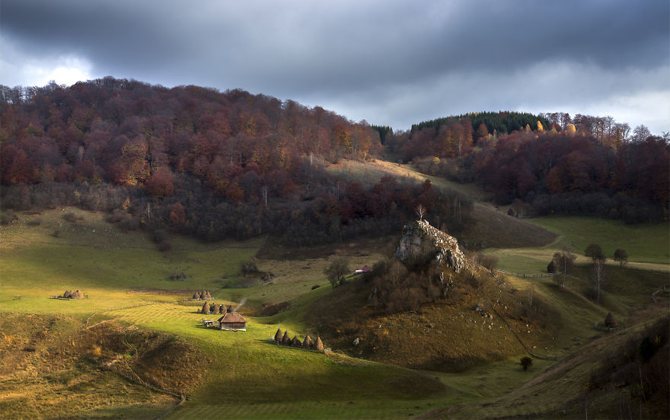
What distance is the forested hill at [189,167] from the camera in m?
82.9

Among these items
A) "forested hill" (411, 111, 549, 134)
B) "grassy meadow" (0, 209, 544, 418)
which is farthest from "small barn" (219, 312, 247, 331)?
"forested hill" (411, 111, 549, 134)

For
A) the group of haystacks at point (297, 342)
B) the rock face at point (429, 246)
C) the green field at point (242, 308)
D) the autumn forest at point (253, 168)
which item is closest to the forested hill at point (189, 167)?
the autumn forest at point (253, 168)

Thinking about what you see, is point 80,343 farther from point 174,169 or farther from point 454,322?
point 174,169

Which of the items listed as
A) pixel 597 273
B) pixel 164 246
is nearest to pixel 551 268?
pixel 597 273

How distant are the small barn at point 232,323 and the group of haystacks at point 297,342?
14.1 ft

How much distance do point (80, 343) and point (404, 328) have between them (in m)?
25.3

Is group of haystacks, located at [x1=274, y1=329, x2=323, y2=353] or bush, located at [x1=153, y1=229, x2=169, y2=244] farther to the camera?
bush, located at [x1=153, y1=229, x2=169, y2=244]

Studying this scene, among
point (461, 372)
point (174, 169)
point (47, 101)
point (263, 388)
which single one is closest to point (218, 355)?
point (263, 388)

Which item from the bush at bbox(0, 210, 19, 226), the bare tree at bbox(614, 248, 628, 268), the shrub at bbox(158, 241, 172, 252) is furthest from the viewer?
the shrub at bbox(158, 241, 172, 252)

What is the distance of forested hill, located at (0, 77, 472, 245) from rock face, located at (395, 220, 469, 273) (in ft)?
117

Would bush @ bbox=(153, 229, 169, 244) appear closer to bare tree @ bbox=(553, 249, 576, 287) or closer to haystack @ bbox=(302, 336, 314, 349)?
haystack @ bbox=(302, 336, 314, 349)

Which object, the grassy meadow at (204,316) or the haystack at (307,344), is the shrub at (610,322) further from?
the haystack at (307,344)

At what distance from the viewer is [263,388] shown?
2783cm

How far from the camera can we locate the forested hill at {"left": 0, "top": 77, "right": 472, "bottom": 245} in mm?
82938
